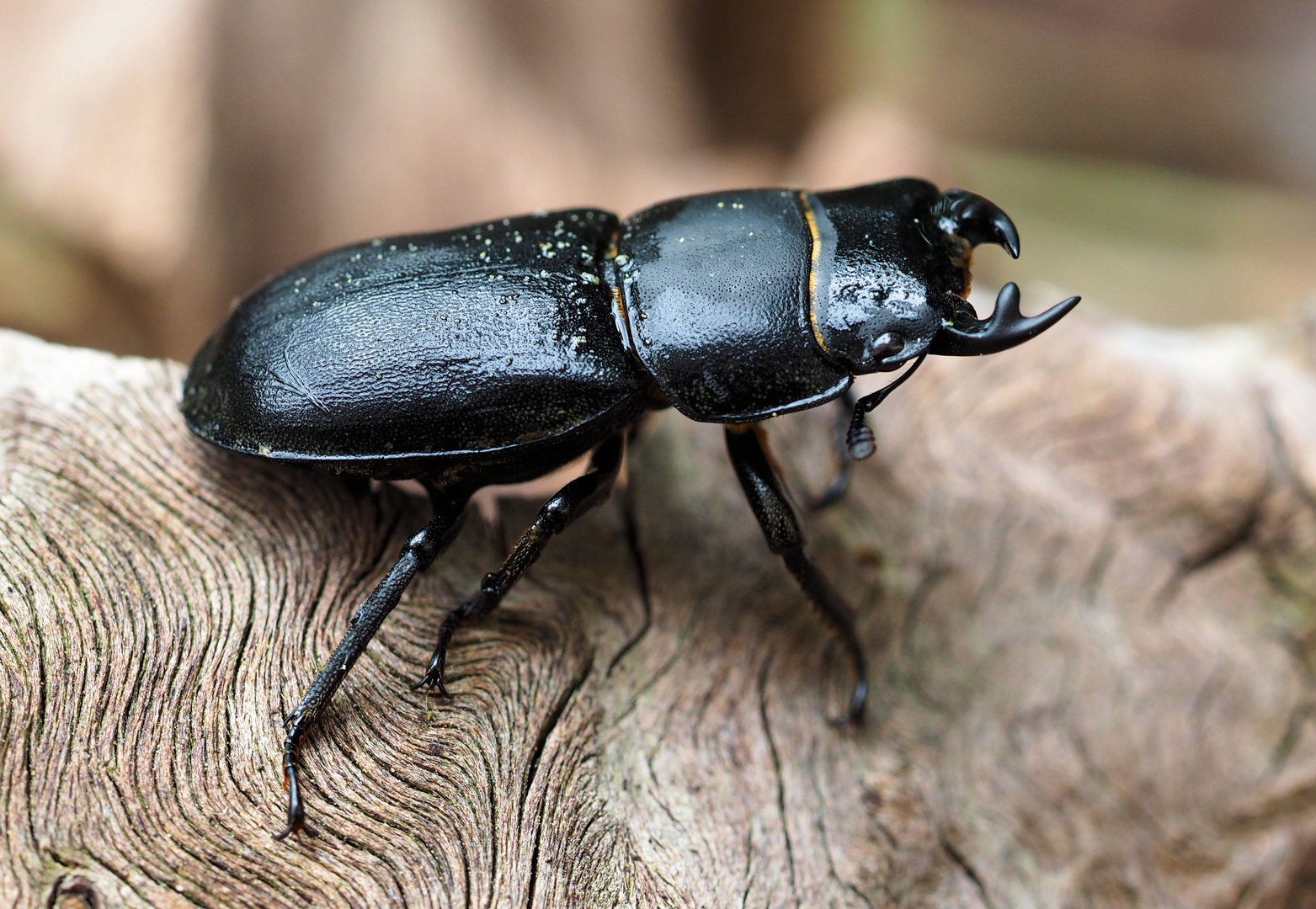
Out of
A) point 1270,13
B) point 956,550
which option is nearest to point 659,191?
point 956,550

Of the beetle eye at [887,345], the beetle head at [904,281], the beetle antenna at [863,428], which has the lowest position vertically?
the beetle antenna at [863,428]

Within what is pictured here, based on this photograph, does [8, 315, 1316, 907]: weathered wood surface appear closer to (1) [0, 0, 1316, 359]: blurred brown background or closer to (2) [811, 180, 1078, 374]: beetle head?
(2) [811, 180, 1078, 374]: beetle head

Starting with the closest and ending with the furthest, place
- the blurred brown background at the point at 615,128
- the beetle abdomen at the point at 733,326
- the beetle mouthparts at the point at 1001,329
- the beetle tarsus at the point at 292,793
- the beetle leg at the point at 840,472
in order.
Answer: the beetle tarsus at the point at 292,793
the beetle mouthparts at the point at 1001,329
the beetle abdomen at the point at 733,326
the beetle leg at the point at 840,472
the blurred brown background at the point at 615,128

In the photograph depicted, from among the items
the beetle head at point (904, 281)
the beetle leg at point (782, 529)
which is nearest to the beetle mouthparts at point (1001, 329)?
the beetle head at point (904, 281)

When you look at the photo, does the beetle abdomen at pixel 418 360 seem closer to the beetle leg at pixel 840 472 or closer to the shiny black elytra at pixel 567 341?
the shiny black elytra at pixel 567 341

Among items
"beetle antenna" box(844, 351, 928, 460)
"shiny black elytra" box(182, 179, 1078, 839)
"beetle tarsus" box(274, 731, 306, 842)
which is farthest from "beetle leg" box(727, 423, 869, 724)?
"beetle tarsus" box(274, 731, 306, 842)

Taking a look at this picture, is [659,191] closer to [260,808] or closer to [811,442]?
[811,442]

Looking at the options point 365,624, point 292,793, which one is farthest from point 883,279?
point 292,793
